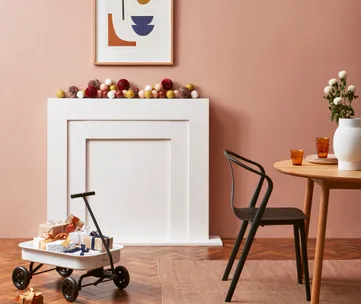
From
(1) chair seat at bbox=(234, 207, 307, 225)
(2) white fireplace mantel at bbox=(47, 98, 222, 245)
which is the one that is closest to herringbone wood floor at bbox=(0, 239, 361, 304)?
(2) white fireplace mantel at bbox=(47, 98, 222, 245)

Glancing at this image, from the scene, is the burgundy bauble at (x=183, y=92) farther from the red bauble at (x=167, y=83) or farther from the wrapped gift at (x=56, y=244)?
the wrapped gift at (x=56, y=244)

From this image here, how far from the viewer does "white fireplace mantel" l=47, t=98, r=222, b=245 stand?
195 inches

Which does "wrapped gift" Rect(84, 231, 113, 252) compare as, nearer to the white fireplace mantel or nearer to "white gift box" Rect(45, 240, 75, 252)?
"white gift box" Rect(45, 240, 75, 252)

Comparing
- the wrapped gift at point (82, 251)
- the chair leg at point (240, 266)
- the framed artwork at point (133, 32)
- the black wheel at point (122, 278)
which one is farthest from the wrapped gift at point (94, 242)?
the framed artwork at point (133, 32)

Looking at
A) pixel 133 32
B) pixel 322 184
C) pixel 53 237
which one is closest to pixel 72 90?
pixel 133 32

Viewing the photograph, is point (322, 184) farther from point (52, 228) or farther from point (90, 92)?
point (90, 92)

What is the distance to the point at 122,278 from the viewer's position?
3820 millimetres

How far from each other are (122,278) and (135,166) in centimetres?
130

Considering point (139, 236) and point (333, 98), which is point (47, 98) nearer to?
point (139, 236)

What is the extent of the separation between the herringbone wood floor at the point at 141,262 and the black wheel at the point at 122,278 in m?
0.03

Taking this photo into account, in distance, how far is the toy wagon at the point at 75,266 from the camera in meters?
3.63

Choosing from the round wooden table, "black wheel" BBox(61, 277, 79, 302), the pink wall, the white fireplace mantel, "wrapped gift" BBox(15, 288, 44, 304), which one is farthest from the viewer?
the pink wall

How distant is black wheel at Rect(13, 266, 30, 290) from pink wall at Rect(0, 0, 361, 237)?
128 centimetres

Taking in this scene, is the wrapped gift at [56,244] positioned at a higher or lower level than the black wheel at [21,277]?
higher
